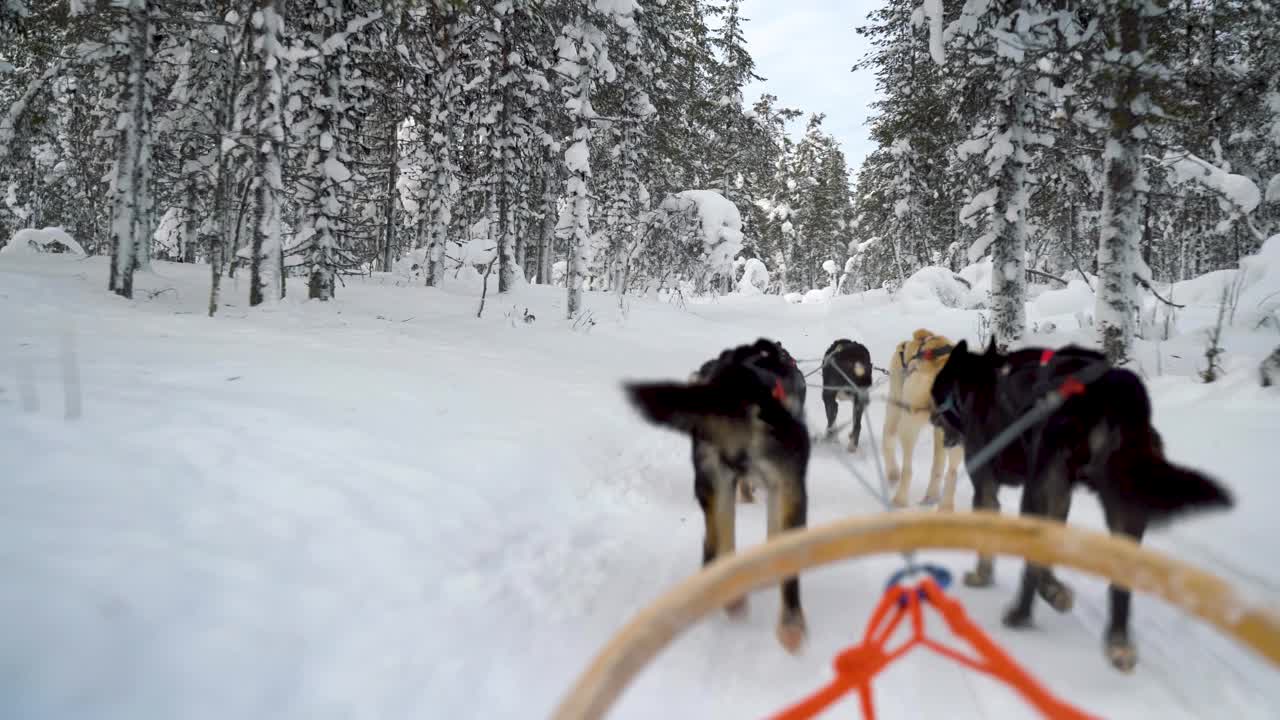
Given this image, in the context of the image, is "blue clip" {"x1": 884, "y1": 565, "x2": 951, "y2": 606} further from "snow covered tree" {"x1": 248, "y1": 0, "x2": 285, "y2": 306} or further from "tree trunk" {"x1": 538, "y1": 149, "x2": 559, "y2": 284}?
"tree trunk" {"x1": 538, "y1": 149, "x2": 559, "y2": 284}

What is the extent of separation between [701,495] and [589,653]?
0.84 m

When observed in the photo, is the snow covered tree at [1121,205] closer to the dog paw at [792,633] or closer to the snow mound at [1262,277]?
the snow mound at [1262,277]

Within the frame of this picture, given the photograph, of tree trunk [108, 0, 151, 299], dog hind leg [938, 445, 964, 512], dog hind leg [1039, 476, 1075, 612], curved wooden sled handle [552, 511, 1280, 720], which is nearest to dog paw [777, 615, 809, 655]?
dog hind leg [1039, 476, 1075, 612]

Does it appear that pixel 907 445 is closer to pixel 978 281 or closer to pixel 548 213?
pixel 978 281

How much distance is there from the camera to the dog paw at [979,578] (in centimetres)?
288

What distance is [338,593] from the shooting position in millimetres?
2541

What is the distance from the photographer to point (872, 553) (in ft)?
2.82

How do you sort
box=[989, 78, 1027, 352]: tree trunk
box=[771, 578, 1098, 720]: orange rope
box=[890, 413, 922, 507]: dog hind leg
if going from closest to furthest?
box=[771, 578, 1098, 720]: orange rope, box=[890, 413, 922, 507]: dog hind leg, box=[989, 78, 1027, 352]: tree trunk

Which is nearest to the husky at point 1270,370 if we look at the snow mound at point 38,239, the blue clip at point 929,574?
the blue clip at point 929,574

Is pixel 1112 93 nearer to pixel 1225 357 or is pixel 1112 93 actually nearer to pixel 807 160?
pixel 1225 357

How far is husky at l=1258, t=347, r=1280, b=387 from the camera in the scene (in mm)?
5012

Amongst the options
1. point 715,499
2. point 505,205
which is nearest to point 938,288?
point 505,205

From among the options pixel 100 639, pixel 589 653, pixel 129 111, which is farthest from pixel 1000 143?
pixel 129 111

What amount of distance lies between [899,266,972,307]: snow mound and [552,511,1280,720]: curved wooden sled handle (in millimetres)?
17285
